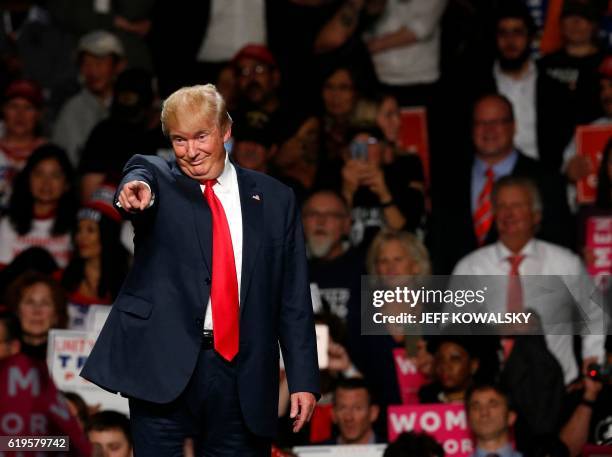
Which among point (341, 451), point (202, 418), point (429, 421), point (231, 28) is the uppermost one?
point (231, 28)

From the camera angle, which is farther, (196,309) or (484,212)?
(484,212)

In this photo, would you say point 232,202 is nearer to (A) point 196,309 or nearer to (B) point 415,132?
(A) point 196,309

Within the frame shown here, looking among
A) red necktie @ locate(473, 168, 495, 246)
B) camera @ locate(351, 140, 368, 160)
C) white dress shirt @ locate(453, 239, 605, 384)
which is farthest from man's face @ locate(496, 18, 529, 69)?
white dress shirt @ locate(453, 239, 605, 384)

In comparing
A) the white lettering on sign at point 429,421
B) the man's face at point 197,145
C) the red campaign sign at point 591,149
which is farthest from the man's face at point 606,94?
the man's face at point 197,145

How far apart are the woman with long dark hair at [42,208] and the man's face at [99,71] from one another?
0.71 m

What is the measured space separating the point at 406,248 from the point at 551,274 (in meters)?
0.68

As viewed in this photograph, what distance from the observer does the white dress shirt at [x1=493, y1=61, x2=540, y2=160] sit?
7.07m

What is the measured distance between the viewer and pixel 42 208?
22.1ft

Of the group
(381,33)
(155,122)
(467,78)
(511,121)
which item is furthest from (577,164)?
(155,122)

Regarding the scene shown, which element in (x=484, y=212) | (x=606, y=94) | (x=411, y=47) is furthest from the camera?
(x=411, y=47)

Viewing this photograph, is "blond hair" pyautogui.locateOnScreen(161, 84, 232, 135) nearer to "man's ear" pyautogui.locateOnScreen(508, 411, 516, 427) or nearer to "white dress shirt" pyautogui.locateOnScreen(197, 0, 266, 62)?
"man's ear" pyautogui.locateOnScreen(508, 411, 516, 427)

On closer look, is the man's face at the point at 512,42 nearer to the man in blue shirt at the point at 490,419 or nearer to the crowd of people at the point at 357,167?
the crowd of people at the point at 357,167

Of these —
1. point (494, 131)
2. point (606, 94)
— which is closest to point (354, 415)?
point (494, 131)

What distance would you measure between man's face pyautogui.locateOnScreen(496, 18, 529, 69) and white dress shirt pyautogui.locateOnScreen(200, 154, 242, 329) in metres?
4.11
